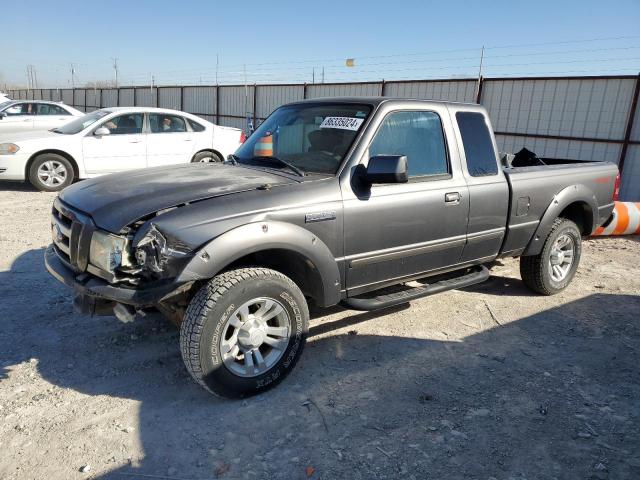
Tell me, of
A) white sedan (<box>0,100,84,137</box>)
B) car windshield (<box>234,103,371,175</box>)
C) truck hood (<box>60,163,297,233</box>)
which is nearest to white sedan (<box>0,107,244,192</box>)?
white sedan (<box>0,100,84,137</box>)

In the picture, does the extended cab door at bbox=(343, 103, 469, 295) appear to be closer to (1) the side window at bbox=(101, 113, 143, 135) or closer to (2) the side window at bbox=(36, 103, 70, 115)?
(1) the side window at bbox=(101, 113, 143, 135)

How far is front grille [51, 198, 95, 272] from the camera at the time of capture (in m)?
3.13

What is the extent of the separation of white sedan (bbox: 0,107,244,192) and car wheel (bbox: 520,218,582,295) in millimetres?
7315

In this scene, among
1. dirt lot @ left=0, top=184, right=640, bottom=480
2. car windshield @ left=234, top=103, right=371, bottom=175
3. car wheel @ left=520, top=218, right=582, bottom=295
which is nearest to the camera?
dirt lot @ left=0, top=184, right=640, bottom=480

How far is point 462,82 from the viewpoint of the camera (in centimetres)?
1172

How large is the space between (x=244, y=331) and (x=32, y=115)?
1422 cm

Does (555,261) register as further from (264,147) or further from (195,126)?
(195,126)

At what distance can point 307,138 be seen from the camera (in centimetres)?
408

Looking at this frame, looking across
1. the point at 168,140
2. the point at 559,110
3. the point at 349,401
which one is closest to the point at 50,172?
the point at 168,140

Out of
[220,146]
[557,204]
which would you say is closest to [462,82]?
[220,146]

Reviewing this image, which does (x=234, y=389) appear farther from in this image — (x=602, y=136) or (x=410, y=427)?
(x=602, y=136)

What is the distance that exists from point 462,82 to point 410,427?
10.2m

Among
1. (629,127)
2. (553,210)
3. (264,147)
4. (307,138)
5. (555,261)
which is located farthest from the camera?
(629,127)

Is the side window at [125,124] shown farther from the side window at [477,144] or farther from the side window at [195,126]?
the side window at [477,144]
